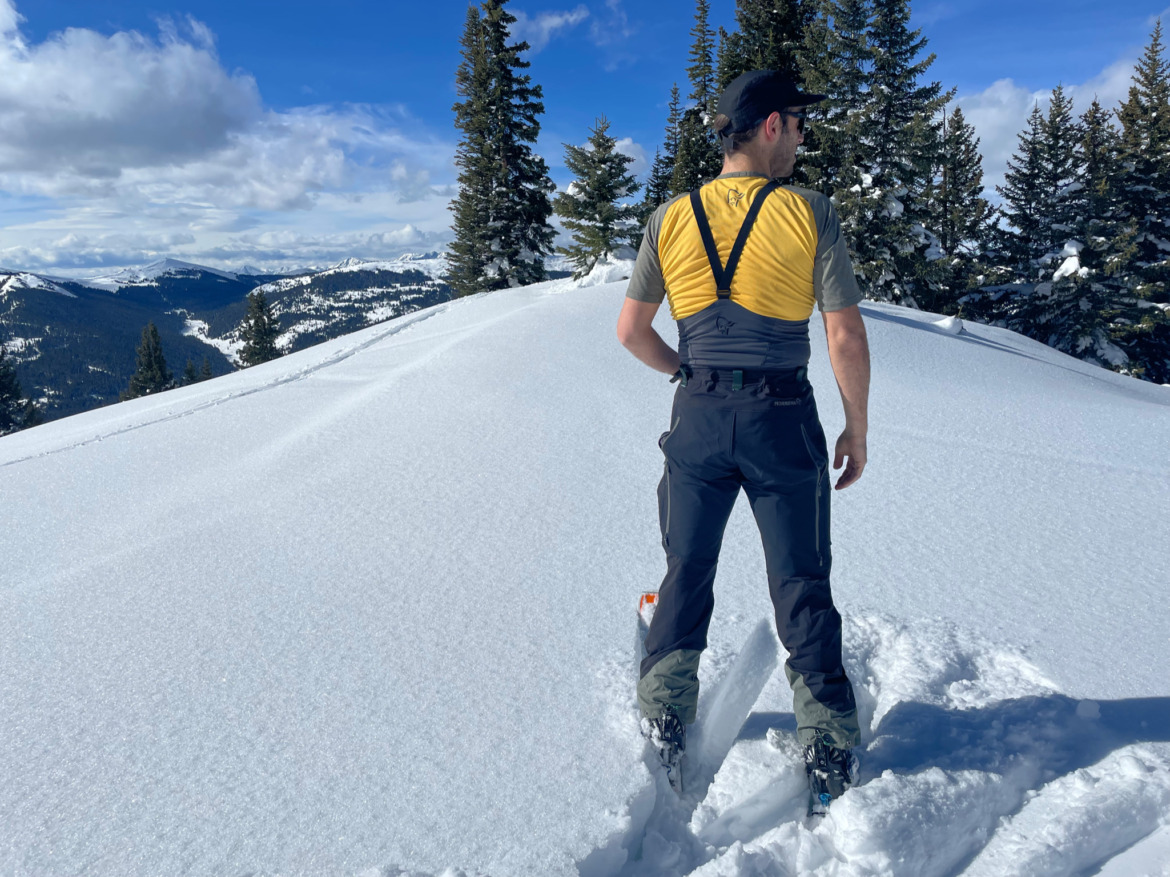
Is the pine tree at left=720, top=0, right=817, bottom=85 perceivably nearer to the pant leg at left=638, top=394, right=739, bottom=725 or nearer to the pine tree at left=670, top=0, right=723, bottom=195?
the pine tree at left=670, top=0, right=723, bottom=195

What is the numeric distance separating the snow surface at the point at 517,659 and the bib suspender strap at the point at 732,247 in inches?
61.4

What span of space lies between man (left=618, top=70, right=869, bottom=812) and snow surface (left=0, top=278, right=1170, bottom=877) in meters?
0.32

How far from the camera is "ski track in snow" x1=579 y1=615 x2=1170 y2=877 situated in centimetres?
170

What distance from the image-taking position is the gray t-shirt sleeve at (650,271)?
2201mm

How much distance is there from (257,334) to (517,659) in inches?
1571

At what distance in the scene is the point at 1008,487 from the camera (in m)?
4.48

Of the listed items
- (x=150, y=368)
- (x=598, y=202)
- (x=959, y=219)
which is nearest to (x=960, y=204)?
(x=959, y=219)

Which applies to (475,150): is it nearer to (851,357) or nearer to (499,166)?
(499,166)

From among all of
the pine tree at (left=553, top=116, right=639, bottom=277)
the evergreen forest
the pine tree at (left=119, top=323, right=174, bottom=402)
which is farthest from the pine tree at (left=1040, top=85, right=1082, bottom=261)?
the pine tree at (left=119, top=323, right=174, bottom=402)

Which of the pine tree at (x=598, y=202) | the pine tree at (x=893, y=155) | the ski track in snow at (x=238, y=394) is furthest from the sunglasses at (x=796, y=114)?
the pine tree at (x=893, y=155)

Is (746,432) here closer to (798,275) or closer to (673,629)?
(798,275)

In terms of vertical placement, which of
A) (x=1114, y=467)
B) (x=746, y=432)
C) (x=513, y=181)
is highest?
(x=513, y=181)

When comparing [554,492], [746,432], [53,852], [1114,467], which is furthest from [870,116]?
[53,852]

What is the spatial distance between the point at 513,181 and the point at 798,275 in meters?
25.5
